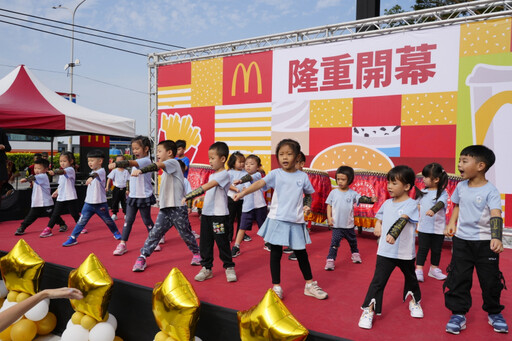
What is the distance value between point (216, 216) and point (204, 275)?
2.04 ft

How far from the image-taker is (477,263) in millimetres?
2906

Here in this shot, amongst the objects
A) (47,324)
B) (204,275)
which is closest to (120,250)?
(47,324)

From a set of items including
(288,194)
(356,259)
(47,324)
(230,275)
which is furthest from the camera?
(356,259)

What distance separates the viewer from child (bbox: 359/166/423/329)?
9.52 ft

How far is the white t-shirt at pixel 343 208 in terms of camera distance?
15.0 ft

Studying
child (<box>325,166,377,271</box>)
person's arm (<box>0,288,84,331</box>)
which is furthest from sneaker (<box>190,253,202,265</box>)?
person's arm (<box>0,288,84,331</box>)

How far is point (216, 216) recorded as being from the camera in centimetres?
387

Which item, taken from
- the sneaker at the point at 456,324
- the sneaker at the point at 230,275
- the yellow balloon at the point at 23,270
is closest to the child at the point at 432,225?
the sneaker at the point at 456,324

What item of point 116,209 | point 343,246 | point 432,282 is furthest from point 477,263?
point 116,209

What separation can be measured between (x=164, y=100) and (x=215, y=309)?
713 cm

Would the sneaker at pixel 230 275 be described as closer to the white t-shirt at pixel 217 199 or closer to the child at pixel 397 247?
the white t-shirt at pixel 217 199

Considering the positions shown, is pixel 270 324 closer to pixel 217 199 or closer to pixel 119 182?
pixel 217 199

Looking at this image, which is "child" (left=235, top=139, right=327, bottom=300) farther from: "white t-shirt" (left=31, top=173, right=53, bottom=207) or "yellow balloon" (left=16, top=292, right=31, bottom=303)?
"white t-shirt" (left=31, top=173, right=53, bottom=207)

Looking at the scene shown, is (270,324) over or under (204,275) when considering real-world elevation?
over
